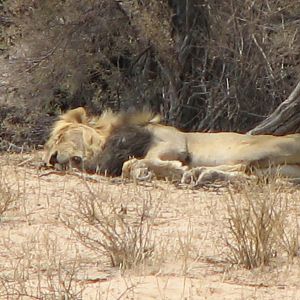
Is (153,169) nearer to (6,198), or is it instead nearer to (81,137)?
(81,137)

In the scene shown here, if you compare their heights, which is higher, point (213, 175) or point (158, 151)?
point (158, 151)

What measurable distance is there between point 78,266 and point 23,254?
1.57 feet

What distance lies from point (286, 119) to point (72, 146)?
2.31 metres

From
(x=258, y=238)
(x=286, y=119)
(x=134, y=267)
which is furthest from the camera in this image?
(x=286, y=119)

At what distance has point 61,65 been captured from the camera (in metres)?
12.0

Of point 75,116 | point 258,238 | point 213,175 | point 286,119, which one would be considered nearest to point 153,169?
point 213,175

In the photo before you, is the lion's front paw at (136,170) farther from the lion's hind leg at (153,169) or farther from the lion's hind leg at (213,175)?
the lion's hind leg at (213,175)

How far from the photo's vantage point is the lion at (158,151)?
9.20 meters

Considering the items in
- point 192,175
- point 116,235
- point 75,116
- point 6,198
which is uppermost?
point 75,116

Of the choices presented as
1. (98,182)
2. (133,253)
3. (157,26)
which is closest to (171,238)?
(133,253)

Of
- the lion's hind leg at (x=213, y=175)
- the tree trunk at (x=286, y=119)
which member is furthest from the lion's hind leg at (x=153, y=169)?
the tree trunk at (x=286, y=119)

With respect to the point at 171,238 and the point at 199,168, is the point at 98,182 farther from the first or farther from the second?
the point at 171,238

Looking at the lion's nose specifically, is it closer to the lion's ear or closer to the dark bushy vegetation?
the lion's ear

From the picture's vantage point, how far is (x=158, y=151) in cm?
956
